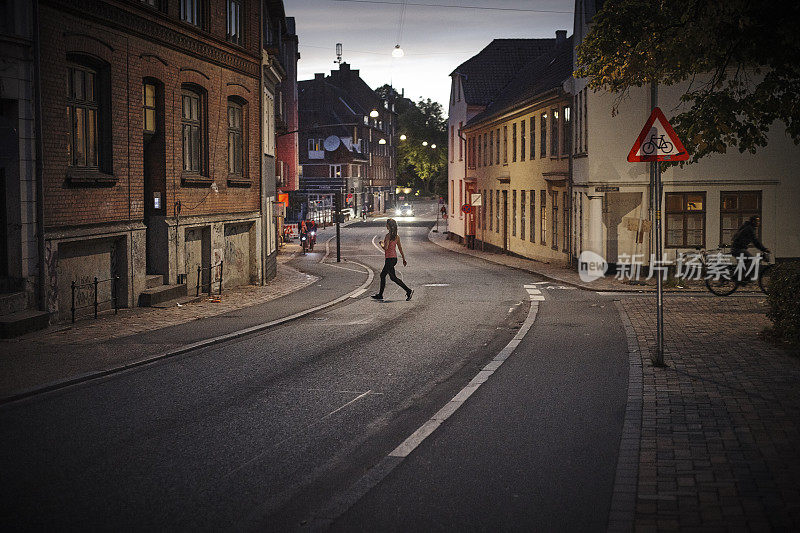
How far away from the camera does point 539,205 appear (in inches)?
1378

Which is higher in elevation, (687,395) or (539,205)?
(539,205)

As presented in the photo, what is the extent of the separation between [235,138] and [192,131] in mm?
2899

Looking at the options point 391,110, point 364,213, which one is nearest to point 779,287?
point 364,213

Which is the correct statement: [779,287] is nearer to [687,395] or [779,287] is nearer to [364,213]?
[687,395]

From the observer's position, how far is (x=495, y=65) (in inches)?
2154

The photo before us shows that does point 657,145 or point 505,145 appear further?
point 505,145

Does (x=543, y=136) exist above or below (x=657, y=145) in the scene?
above

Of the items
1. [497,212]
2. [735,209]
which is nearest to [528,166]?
[497,212]

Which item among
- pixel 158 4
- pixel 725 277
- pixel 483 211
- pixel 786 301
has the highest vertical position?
pixel 158 4

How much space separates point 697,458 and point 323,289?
56.8ft

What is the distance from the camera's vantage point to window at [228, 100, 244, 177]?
23.6 meters

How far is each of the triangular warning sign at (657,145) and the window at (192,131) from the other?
13.0 meters

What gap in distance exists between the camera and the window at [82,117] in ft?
52.6

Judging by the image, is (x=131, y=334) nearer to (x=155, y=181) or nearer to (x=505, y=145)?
(x=155, y=181)
